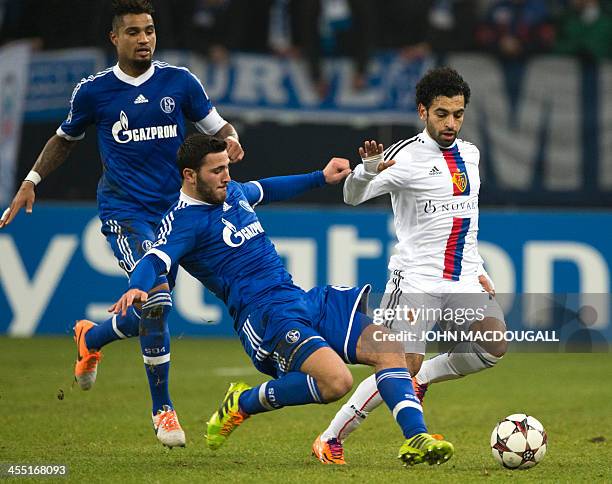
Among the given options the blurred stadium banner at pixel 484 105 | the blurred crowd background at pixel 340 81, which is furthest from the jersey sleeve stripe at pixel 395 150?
the blurred stadium banner at pixel 484 105

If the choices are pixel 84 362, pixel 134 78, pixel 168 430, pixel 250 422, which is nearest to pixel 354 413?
pixel 168 430

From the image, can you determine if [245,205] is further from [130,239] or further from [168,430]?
[168,430]

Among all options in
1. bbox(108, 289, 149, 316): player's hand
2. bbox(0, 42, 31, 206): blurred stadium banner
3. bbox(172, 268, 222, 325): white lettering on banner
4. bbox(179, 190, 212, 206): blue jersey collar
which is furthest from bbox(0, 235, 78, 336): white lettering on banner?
bbox(108, 289, 149, 316): player's hand

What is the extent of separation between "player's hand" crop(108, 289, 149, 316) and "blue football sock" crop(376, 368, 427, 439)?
1263 millimetres

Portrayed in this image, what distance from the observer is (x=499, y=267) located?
12.7 metres

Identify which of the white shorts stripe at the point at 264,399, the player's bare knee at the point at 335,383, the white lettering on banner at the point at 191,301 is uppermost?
the player's bare knee at the point at 335,383

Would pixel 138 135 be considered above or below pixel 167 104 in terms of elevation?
below

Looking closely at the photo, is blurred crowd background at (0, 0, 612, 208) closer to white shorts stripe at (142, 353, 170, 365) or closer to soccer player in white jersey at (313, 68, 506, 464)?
soccer player in white jersey at (313, 68, 506, 464)

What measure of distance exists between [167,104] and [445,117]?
1677mm

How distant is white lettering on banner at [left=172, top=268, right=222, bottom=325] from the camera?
507 inches

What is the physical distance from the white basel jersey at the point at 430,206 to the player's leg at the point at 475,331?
0.42 ft

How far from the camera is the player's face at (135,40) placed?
23.7ft

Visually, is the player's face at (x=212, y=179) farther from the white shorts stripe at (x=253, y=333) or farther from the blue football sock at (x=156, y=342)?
the blue football sock at (x=156, y=342)

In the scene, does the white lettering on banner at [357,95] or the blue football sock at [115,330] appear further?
the white lettering on banner at [357,95]
